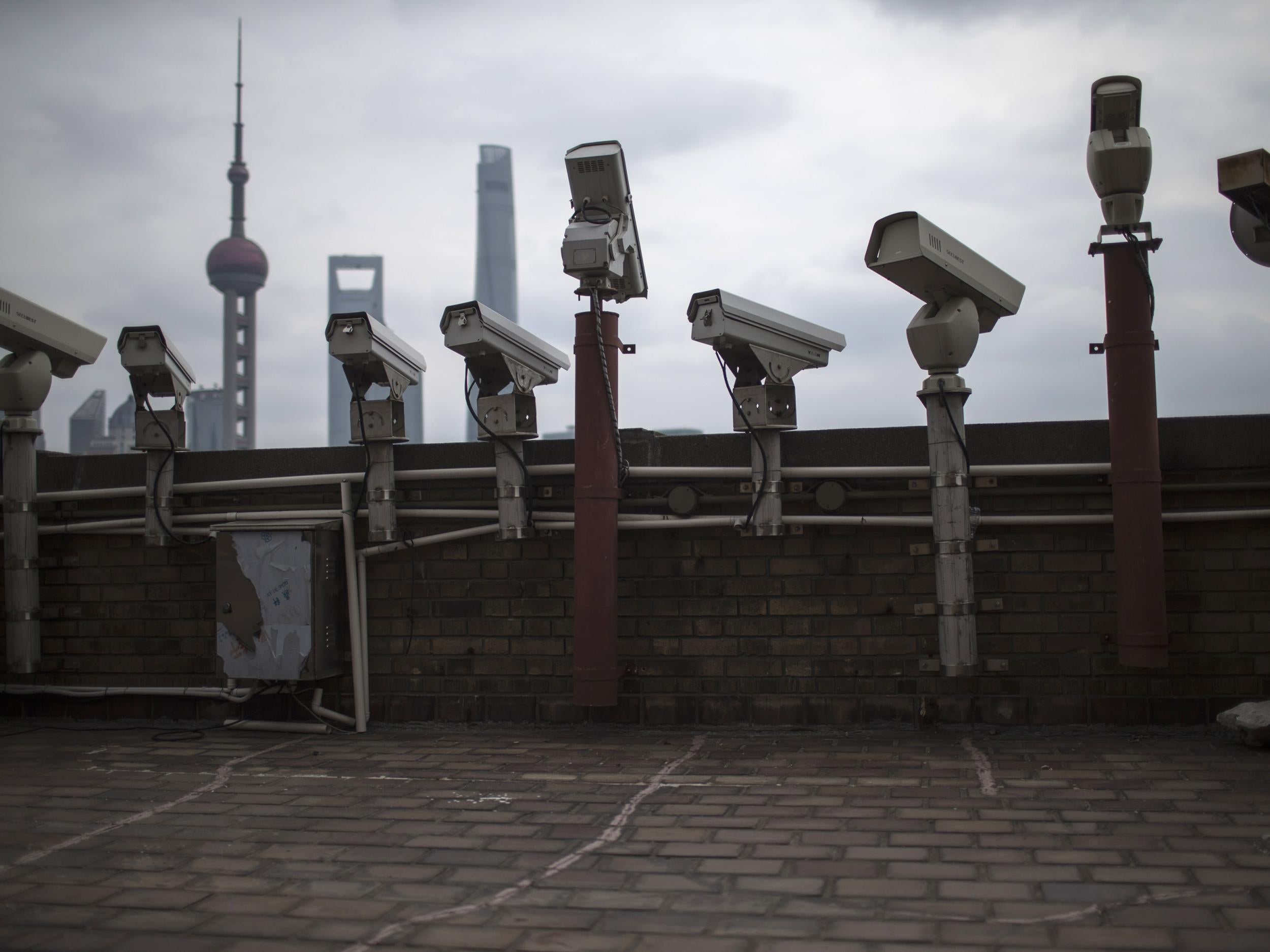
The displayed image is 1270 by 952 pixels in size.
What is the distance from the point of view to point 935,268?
5.97 meters

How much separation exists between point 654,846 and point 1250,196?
438 centimetres

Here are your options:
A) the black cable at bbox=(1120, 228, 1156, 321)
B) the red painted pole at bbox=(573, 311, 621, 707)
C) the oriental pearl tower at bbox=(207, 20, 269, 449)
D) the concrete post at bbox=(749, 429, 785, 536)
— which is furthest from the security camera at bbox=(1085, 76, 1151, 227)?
the oriental pearl tower at bbox=(207, 20, 269, 449)

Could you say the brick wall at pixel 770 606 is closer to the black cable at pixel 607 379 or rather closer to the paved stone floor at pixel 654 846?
the black cable at pixel 607 379

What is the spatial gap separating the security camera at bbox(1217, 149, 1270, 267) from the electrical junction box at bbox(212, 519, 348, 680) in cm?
547

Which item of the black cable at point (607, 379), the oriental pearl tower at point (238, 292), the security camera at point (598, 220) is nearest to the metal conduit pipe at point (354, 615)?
the black cable at point (607, 379)

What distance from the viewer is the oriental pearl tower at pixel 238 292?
395 feet

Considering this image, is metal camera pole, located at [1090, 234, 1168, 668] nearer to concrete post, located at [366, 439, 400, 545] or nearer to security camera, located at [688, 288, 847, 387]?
security camera, located at [688, 288, 847, 387]

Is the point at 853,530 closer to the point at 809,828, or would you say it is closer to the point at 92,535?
the point at 809,828

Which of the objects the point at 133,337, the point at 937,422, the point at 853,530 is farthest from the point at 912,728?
the point at 133,337

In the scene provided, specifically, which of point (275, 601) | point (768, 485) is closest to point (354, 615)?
point (275, 601)

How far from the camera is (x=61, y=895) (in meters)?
3.75

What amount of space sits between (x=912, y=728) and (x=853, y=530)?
3.98 feet

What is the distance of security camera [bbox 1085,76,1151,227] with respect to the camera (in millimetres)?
5891

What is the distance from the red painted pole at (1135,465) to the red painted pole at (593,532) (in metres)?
2.85
